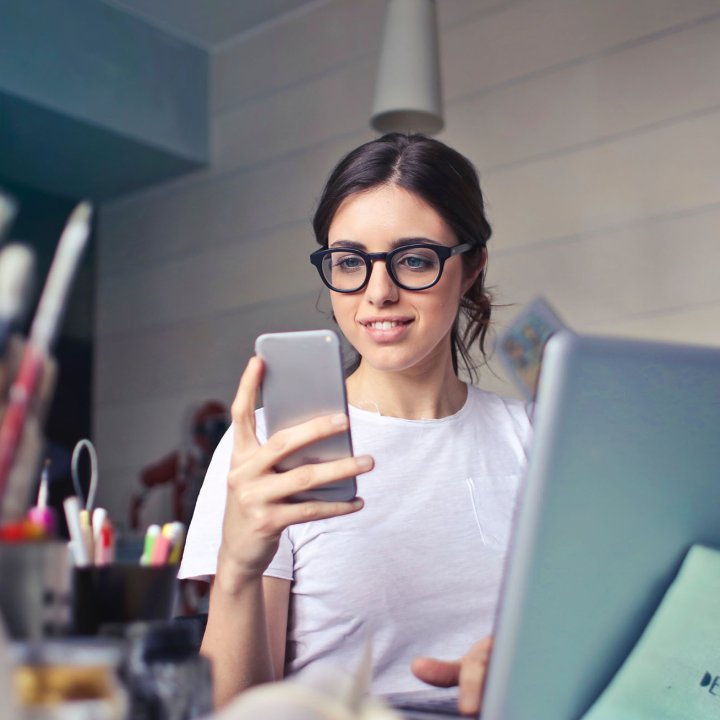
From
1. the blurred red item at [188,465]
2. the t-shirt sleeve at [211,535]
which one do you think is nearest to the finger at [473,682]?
the t-shirt sleeve at [211,535]

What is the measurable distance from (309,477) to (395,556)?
0.41m

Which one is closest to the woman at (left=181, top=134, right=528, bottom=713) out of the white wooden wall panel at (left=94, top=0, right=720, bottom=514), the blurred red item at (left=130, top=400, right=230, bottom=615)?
the white wooden wall panel at (left=94, top=0, right=720, bottom=514)

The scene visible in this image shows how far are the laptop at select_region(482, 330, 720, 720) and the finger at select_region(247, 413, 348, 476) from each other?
270 mm

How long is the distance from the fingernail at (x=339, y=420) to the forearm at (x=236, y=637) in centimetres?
18

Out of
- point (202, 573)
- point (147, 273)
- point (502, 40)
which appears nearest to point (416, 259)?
point (202, 573)

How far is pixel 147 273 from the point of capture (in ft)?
12.7

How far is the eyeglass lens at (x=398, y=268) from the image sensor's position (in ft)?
4.11

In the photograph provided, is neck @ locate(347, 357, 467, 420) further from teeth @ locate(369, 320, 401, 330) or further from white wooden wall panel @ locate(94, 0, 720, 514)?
white wooden wall panel @ locate(94, 0, 720, 514)

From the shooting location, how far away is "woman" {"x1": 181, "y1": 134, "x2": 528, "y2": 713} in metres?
1.16

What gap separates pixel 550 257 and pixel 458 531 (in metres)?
1.68

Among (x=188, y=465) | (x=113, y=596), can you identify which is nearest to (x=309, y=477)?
(x=113, y=596)

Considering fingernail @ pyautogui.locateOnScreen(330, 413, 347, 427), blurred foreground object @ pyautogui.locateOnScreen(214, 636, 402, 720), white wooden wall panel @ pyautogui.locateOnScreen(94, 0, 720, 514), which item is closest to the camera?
blurred foreground object @ pyautogui.locateOnScreen(214, 636, 402, 720)

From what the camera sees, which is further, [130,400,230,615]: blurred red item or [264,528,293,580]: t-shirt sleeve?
[130,400,230,615]: blurred red item

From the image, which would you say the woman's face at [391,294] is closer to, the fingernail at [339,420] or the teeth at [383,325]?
the teeth at [383,325]
